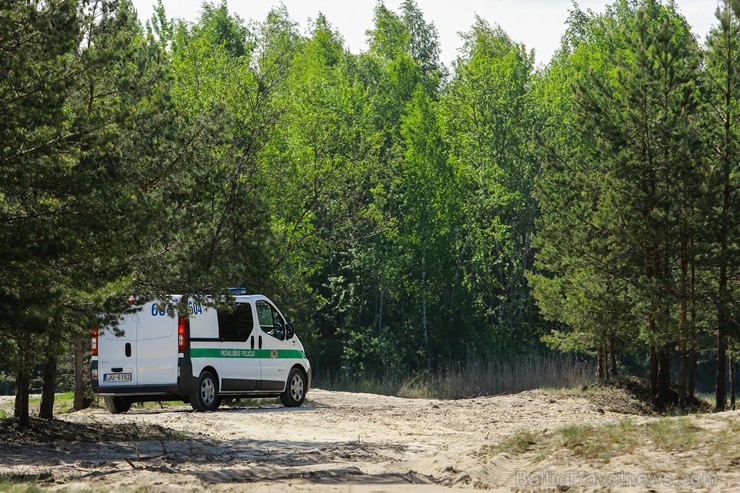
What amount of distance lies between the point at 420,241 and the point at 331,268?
5.98 meters

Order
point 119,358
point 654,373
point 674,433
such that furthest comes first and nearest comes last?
point 654,373 → point 119,358 → point 674,433

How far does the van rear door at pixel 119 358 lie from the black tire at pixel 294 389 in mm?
3879

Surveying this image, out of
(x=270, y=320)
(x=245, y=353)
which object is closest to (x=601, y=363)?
(x=270, y=320)

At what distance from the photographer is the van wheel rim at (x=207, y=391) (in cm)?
2408

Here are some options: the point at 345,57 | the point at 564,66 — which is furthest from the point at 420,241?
the point at 345,57

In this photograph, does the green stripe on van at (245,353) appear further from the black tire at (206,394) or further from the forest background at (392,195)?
the forest background at (392,195)

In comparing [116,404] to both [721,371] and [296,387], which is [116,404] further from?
[721,371]

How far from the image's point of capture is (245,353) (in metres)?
25.0

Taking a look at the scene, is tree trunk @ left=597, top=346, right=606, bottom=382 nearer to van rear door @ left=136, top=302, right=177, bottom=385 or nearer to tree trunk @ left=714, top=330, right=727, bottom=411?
tree trunk @ left=714, top=330, right=727, bottom=411

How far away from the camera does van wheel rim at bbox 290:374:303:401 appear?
26.8 metres

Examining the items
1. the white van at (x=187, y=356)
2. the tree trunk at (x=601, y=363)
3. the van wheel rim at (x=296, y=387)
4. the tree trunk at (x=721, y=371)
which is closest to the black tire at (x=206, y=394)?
the white van at (x=187, y=356)

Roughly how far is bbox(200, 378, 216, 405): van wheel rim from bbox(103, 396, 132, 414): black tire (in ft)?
5.30

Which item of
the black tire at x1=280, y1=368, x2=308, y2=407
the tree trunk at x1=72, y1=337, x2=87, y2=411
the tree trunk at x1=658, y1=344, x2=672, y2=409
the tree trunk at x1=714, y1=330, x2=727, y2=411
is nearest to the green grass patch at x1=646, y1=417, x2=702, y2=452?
the black tire at x1=280, y1=368, x2=308, y2=407

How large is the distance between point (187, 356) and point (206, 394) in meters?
1.03
